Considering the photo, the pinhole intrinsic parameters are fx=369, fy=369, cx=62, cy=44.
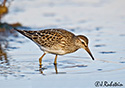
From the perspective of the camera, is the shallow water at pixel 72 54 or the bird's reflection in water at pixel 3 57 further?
the bird's reflection in water at pixel 3 57

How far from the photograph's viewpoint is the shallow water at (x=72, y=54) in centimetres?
850

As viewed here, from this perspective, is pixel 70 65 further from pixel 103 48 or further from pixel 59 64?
pixel 103 48

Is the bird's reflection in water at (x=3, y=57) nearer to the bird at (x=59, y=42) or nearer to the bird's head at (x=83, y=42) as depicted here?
the bird at (x=59, y=42)

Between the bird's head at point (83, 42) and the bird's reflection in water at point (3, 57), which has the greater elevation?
the bird's head at point (83, 42)

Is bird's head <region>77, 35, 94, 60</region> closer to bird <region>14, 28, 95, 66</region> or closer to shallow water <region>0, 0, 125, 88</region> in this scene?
bird <region>14, 28, 95, 66</region>

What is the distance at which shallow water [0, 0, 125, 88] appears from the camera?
8.50 metres

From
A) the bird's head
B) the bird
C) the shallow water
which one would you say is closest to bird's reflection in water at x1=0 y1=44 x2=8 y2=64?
the shallow water

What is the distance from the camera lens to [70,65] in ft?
32.3

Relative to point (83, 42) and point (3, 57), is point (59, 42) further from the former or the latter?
point (3, 57)

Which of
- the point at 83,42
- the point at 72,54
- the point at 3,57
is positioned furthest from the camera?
the point at 72,54

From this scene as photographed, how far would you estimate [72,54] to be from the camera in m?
11.2

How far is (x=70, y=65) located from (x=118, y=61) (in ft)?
4.44

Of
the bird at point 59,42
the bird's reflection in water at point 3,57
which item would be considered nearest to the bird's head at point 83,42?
the bird at point 59,42

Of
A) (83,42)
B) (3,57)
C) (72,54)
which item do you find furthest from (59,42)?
(3,57)
